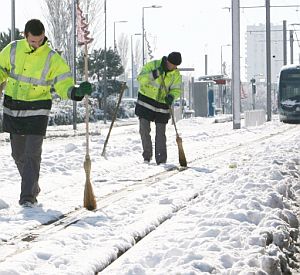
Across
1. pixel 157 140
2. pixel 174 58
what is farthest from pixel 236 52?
pixel 174 58

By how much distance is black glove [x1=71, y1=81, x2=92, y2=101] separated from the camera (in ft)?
26.1

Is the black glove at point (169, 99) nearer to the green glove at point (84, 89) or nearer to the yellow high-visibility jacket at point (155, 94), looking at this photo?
the yellow high-visibility jacket at point (155, 94)

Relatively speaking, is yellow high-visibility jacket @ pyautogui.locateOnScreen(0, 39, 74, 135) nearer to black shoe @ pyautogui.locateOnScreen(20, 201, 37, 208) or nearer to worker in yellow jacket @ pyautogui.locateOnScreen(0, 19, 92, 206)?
worker in yellow jacket @ pyautogui.locateOnScreen(0, 19, 92, 206)

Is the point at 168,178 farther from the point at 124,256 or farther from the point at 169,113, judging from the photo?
the point at 124,256

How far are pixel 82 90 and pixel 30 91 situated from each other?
0.59 m

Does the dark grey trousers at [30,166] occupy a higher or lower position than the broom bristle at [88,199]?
higher

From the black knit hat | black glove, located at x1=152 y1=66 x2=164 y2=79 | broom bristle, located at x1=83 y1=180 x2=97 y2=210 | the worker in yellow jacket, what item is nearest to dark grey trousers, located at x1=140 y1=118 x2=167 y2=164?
black glove, located at x1=152 y1=66 x2=164 y2=79

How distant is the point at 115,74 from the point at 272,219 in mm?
53807

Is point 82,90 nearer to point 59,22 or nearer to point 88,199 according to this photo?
point 88,199

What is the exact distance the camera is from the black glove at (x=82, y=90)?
7.95 meters

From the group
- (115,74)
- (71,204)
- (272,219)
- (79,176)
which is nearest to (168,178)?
(79,176)

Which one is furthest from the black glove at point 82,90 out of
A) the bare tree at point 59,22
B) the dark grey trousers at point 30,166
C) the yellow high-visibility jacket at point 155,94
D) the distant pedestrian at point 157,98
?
the bare tree at point 59,22

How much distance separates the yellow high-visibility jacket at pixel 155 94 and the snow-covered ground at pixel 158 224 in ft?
6.25

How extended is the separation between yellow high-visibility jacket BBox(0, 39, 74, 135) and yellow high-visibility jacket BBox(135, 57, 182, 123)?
5.15m
